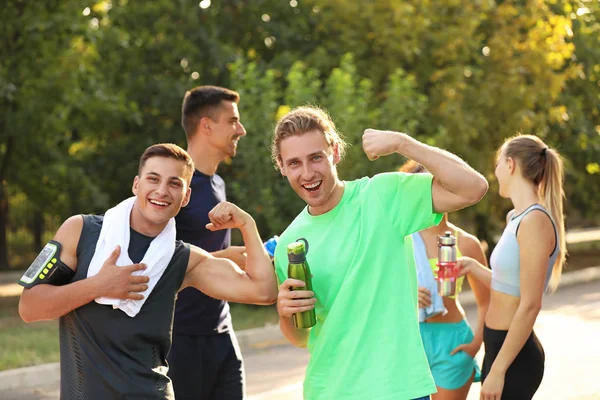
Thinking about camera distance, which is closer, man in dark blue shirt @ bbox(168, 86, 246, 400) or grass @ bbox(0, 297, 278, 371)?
man in dark blue shirt @ bbox(168, 86, 246, 400)

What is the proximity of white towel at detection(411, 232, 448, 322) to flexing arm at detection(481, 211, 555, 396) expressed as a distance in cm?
103

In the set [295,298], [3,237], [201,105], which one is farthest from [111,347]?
[3,237]

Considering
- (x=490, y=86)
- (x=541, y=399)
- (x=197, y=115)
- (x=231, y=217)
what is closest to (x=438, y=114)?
(x=490, y=86)

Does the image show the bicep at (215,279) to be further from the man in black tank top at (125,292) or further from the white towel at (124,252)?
the white towel at (124,252)

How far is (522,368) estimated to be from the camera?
468cm

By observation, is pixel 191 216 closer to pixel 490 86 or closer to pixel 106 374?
pixel 106 374

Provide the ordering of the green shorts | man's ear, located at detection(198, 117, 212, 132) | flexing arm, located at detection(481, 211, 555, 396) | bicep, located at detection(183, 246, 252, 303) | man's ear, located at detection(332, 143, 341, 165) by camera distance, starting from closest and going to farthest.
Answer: man's ear, located at detection(332, 143, 341, 165)
bicep, located at detection(183, 246, 252, 303)
flexing arm, located at detection(481, 211, 555, 396)
the green shorts
man's ear, located at detection(198, 117, 212, 132)

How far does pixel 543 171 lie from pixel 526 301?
2.45ft

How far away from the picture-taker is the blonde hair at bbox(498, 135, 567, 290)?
15.9 feet

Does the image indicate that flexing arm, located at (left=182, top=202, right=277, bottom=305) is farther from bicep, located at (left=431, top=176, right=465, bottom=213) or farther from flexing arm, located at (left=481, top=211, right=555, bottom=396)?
flexing arm, located at (left=481, top=211, right=555, bottom=396)

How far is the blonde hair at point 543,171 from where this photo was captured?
4832 mm

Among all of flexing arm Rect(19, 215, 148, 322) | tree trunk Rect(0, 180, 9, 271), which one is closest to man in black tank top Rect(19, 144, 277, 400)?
flexing arm Rect(19, 215, 148, 322)

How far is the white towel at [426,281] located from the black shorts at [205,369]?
1186 millimetres

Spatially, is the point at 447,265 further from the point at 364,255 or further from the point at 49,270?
the point at 49,270
